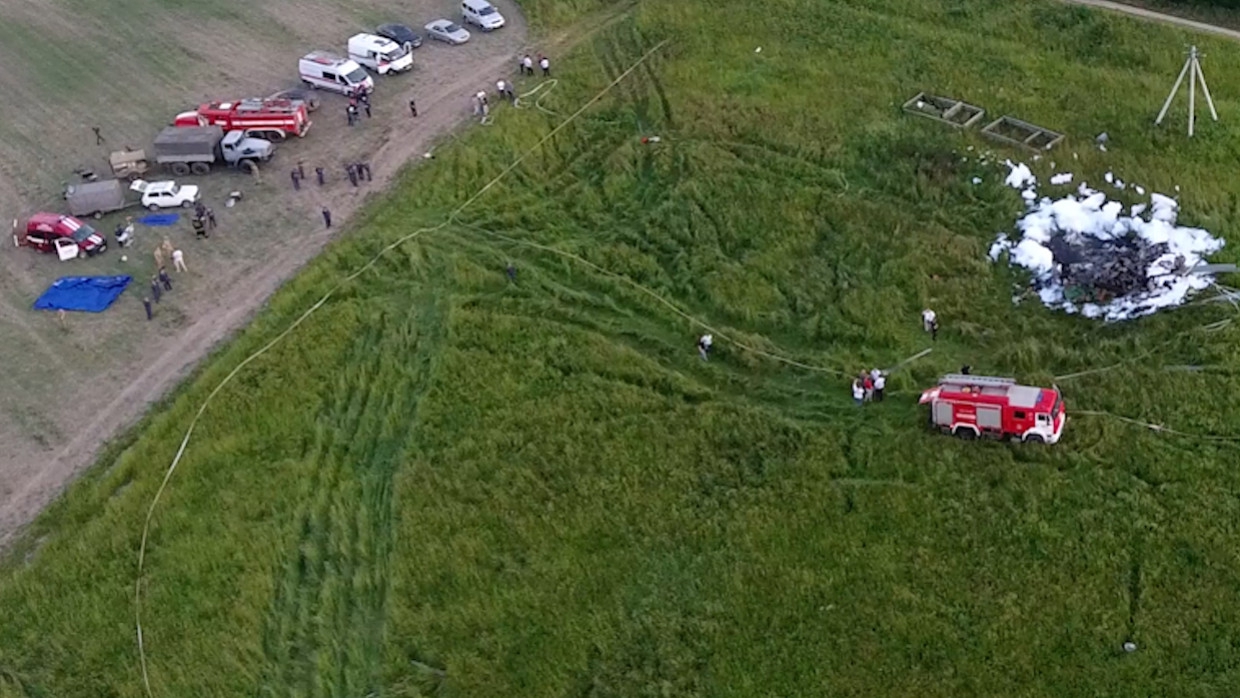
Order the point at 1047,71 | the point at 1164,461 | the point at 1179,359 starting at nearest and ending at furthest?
the point at 1164,461 → the point at 1179,359 → the point at 1047,71

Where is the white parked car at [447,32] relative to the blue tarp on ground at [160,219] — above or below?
above

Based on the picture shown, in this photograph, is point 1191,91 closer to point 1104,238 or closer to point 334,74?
point 1104,238

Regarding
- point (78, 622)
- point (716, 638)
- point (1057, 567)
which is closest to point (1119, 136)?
point (1057, 567)

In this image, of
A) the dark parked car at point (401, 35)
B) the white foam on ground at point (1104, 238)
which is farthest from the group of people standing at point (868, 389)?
the dark parked car at point (401, 35)

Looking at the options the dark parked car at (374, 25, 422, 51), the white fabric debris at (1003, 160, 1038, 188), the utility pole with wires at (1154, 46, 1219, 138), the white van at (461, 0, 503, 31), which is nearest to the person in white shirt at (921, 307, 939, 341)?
the white fabric debris at (1003, 160, 1038, 188)

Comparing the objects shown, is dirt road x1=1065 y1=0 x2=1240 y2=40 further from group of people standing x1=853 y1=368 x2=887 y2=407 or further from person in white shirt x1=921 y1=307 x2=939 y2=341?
group of people standing x1=853 y1=368 x2=887 y2=407

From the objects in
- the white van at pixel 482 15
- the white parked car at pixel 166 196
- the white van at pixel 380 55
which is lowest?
the white parked car at pixel 166 196

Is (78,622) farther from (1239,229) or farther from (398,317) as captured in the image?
(1239,229)

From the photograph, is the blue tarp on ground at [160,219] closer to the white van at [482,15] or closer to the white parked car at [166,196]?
the white parked car at [166,196]
